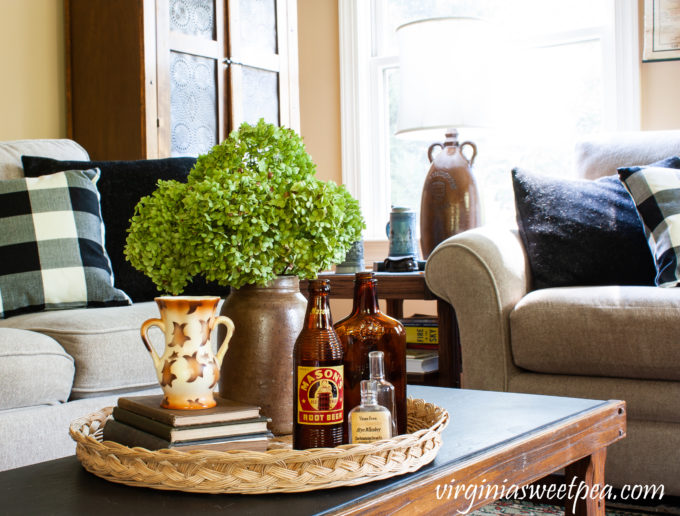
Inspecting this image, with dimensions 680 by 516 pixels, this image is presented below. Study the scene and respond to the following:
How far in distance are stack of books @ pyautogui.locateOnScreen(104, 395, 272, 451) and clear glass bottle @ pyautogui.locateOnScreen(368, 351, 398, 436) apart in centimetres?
14

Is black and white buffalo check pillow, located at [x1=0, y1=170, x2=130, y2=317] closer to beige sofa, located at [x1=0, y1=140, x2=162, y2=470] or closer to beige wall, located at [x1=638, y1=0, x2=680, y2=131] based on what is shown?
beige sofa, located at [x1=0, y1=140, x2=162, y2=470]

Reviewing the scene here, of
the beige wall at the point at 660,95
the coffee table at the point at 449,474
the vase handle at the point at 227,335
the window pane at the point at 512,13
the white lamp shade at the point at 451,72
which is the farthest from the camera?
the window pane at the point at 512,13

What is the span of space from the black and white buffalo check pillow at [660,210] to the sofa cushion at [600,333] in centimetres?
15

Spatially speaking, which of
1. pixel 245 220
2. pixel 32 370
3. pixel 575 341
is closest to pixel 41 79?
pixel 32 370

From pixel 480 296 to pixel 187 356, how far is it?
119 cm

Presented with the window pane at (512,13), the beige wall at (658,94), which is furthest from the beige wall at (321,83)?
the beige wall at (658,94)

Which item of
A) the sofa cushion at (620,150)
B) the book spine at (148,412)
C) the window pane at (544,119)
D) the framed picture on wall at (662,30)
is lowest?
the book spine at (148,412)

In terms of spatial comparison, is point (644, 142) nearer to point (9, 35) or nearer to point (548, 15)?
point (548, 15)

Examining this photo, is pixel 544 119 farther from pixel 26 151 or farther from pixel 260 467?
pixel 260 467

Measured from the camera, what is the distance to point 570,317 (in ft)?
A: 6.01

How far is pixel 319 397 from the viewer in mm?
845

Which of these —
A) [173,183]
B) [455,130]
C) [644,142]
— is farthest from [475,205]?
[173,183]

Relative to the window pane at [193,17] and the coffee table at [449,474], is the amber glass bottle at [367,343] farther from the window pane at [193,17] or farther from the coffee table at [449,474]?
the window pane at [193,17]

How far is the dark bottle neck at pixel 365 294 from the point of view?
3.10 ft
